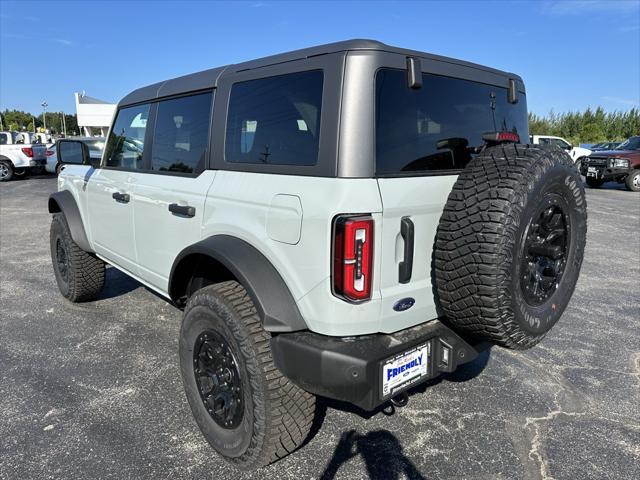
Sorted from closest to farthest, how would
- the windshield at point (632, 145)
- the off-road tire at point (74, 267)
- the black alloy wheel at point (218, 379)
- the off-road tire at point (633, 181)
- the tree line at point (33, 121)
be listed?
the black alloy wheel at point (218, 379) → the off-road tire at point (74, 267) → the off-road tire at point (633, 181) → the windshield at point (632, 145) → the tree line at point (33, 121)

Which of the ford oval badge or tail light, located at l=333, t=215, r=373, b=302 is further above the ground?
tail light, located at l=333, t=215, r=373, b=302

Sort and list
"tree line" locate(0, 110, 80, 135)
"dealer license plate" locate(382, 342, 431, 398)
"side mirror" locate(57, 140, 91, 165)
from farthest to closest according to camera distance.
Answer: "tree line" locate(0, 110, 80, 135) < "side mirror" locate(57, 140, 91, 165) < "dealer license plate" locate(382, 342, 431, 398)

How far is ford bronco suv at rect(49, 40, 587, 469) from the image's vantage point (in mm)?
1909

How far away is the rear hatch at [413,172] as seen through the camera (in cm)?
198

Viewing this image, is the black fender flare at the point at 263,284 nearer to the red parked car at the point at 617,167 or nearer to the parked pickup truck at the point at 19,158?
the red parked car at the point at 617,167

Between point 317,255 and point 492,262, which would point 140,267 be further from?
point 492,262

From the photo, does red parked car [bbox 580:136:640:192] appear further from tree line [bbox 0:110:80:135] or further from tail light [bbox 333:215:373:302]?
tree line [bbox 0:110:80:135]

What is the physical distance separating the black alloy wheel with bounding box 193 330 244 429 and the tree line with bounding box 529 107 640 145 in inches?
1900

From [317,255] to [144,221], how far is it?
5.56 feet

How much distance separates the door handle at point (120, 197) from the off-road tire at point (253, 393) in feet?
4.38

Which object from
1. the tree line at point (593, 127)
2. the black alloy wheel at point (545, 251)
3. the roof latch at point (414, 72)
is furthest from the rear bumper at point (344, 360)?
the tree line at point (593, 127)

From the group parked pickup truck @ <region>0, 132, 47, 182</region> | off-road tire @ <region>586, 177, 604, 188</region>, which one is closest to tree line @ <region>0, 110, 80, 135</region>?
parked pickup truck @ <region>0, 132, 47, 182</region>

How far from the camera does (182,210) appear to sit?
2.68 metres

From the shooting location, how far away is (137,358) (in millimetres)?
3486
